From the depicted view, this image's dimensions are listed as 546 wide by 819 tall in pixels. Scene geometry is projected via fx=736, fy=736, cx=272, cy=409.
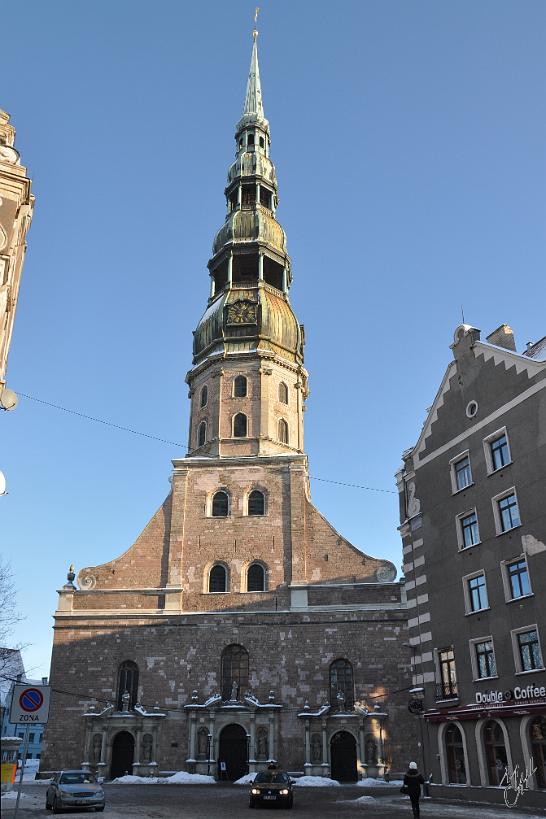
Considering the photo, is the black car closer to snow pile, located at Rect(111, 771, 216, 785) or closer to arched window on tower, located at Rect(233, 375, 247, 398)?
snow pile, located at Rect(111, 771, 216, 785)

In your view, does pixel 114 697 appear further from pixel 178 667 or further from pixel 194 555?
pixel 194 555

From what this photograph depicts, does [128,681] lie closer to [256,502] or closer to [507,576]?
[256,502]

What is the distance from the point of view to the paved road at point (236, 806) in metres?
15.7

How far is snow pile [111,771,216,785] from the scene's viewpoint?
2953 cm

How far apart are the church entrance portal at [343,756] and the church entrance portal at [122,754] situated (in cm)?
851

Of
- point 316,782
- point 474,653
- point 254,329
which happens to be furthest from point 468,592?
point 254,329

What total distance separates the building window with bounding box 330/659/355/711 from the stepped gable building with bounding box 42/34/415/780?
0.19ft

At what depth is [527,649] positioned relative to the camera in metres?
17.3

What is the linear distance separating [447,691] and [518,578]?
403cm

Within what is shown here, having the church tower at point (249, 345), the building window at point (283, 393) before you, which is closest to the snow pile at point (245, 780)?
the church tower at point (249, 345)

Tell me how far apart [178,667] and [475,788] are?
678 inches

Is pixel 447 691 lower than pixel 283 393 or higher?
lower

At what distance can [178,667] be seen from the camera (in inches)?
1280

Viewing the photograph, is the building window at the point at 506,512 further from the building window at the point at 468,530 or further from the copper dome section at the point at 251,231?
the copper dome section at the point at 251,231
